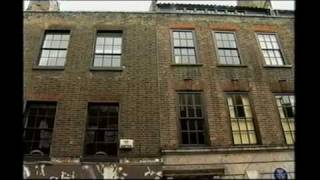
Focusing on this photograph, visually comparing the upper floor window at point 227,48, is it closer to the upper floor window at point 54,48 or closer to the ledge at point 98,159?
the ledge at point 98,159

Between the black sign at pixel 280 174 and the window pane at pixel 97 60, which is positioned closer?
the black sign at pixel 280 174

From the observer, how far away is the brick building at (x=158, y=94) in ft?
41.7

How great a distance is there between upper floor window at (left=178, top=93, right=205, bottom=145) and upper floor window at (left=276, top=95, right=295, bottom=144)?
10.5 ft

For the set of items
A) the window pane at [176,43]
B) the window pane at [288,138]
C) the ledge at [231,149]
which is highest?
the window pane at [176,43]

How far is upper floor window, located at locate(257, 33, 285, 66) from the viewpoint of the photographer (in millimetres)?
16094

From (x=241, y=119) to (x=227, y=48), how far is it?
3625mm

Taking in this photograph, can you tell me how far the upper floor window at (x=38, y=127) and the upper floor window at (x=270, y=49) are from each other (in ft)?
30.8

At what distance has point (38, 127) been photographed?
13.2 metres

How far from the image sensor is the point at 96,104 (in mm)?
13891

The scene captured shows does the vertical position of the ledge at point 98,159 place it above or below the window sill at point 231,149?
below

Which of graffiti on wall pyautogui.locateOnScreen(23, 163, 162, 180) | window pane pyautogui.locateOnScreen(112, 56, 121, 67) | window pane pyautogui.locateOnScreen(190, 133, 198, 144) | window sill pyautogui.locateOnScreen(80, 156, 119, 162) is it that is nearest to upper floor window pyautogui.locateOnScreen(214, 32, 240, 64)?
window pane pyautogui.locateOnScreen(190, 133, 198, 144)

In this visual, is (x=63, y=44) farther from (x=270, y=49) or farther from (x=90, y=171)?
(x=270, y=49)

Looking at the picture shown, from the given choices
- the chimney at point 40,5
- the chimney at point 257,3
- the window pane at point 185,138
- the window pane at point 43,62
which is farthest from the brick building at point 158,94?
the chimney at point 257,3
